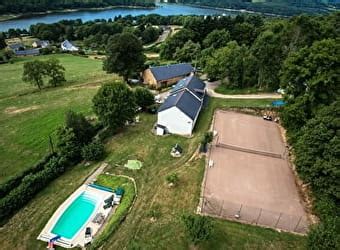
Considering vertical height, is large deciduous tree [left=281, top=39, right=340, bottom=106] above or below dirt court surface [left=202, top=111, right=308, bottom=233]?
above

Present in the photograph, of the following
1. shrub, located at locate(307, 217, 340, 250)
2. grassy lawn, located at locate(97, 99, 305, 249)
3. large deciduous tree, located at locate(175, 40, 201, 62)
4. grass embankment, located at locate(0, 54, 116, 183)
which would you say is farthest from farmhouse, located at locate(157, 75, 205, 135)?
large deciduous tree, located at locate(175, 40, 201, 62)

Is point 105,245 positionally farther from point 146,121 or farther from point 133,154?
point 146,121

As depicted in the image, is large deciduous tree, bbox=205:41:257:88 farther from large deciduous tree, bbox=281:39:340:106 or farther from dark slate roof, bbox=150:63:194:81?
large deciduous tree, bbox=281:39:340:106

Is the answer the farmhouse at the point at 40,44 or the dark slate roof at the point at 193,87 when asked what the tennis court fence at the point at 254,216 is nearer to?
the dark slate roof at the point at 193,87

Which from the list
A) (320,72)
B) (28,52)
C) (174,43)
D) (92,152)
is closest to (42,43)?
(28,52)

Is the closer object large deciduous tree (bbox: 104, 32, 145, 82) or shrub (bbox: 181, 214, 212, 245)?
shrub (bbox: 181, 214, 212, 245)

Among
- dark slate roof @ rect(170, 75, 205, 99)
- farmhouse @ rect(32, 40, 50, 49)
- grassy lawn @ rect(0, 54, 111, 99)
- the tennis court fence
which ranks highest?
dark slate roof @ rect(170, 75, 205, 99)

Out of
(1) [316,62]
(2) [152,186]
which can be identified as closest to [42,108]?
(2) [152,186]

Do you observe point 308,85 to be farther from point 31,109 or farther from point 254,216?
point 31,109
